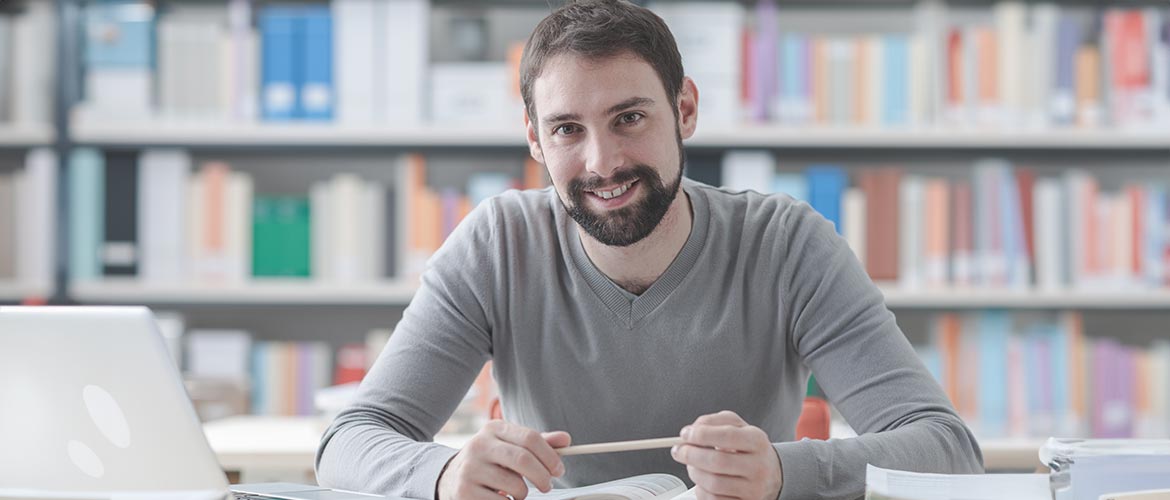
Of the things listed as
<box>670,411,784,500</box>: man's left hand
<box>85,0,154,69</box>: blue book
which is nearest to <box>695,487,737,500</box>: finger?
<box>670,411,784,500</box>: man's left hand

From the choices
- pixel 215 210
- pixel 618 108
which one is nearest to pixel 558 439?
pixel 618 108

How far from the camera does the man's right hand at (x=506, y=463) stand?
39.4 inches

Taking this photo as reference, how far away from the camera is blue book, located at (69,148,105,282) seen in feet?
9.28

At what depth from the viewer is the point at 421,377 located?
1.36m

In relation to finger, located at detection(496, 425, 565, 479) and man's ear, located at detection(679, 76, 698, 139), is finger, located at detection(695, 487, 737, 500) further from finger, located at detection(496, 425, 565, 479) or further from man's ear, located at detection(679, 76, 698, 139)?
man's ear, located at detection(679, 76, 698, 139)

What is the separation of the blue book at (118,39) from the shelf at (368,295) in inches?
22.2

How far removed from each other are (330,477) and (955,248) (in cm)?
197

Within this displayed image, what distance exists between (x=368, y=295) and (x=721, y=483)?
6.44 feet

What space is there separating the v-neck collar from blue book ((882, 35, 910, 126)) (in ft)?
4.89

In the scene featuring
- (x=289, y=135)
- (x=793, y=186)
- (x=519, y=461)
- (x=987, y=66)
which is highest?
(x=987, y=66)

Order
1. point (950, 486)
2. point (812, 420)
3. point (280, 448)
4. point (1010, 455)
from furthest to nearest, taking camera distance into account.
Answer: point (1010, 455) < point (280, 448) < point (812, 420) < point (950, 486)

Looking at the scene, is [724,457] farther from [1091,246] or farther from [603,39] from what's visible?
[1091,246]

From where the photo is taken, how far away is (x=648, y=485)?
1.05 m

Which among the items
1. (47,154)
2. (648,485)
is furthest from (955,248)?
(47,154)
